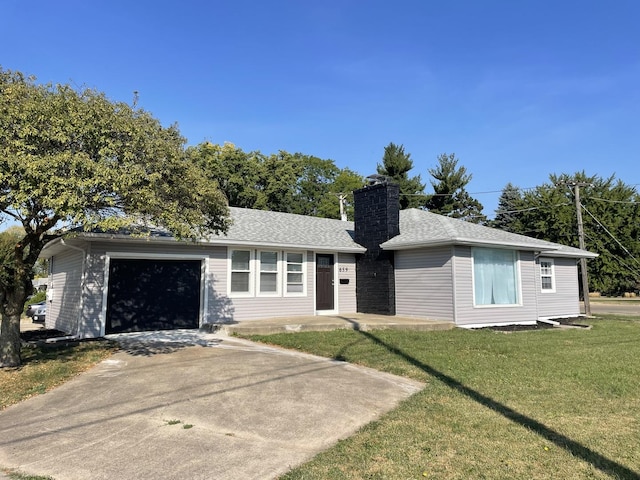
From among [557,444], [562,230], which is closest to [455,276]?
[557,444]

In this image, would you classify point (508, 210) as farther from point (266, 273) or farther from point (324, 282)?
point (266, 273)

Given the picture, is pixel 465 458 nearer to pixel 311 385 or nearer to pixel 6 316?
pixel 311 385

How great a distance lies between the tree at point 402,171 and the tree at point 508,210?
1268 cm

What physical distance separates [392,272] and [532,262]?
5149 mm

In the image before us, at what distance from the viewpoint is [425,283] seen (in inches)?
544

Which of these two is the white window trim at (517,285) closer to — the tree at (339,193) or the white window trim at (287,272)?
the white window trim at (287,272)

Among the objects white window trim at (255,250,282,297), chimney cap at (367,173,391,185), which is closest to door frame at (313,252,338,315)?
white window trim at (255,250,282,297)

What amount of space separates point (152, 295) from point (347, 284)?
6.78 metres

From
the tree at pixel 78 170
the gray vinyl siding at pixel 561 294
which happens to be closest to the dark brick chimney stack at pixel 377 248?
the gray vinyl siding at pixel 561 294

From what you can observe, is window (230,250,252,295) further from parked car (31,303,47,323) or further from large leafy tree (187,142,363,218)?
large leafy tree (187,142,363,218)

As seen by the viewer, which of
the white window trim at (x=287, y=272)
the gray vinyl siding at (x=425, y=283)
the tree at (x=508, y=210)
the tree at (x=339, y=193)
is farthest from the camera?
the tree at (x=508, y=210)

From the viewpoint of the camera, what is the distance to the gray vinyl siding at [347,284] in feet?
50.7

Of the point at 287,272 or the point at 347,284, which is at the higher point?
the point at 287,272

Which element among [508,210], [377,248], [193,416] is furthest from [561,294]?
[508,210]
